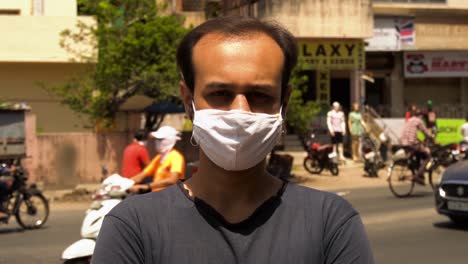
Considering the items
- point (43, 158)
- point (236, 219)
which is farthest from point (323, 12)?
point (236, 219)

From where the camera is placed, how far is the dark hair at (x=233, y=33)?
2.23 meters

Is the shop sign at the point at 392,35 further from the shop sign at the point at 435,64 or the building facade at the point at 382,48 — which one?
the shop sign at the point at 435,64

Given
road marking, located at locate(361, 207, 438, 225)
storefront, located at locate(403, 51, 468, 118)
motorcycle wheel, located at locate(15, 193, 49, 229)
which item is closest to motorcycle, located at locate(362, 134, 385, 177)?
road marking, located at locate(361, 207, 438, 225)

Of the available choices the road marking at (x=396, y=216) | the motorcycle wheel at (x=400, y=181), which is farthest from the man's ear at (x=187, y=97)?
the motorcycle wheel at (x=400, y=181)

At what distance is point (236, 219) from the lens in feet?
7.07

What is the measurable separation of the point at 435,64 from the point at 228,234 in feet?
109

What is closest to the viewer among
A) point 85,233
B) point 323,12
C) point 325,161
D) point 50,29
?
point 85,233

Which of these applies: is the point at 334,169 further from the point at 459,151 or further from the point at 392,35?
the point at 392,35

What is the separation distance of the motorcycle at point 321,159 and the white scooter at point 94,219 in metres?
15.3

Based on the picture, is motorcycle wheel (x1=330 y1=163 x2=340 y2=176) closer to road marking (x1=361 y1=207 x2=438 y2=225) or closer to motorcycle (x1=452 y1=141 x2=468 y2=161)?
motorcycle (x1=452 y1=141 x2=468 y2=161)

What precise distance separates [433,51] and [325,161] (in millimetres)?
13384

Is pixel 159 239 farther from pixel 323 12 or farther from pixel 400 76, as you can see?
pixel 400 76

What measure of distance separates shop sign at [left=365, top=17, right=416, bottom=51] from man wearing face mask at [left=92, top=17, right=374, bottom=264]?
29296 mm

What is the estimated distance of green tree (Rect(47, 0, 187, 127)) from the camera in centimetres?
1955
